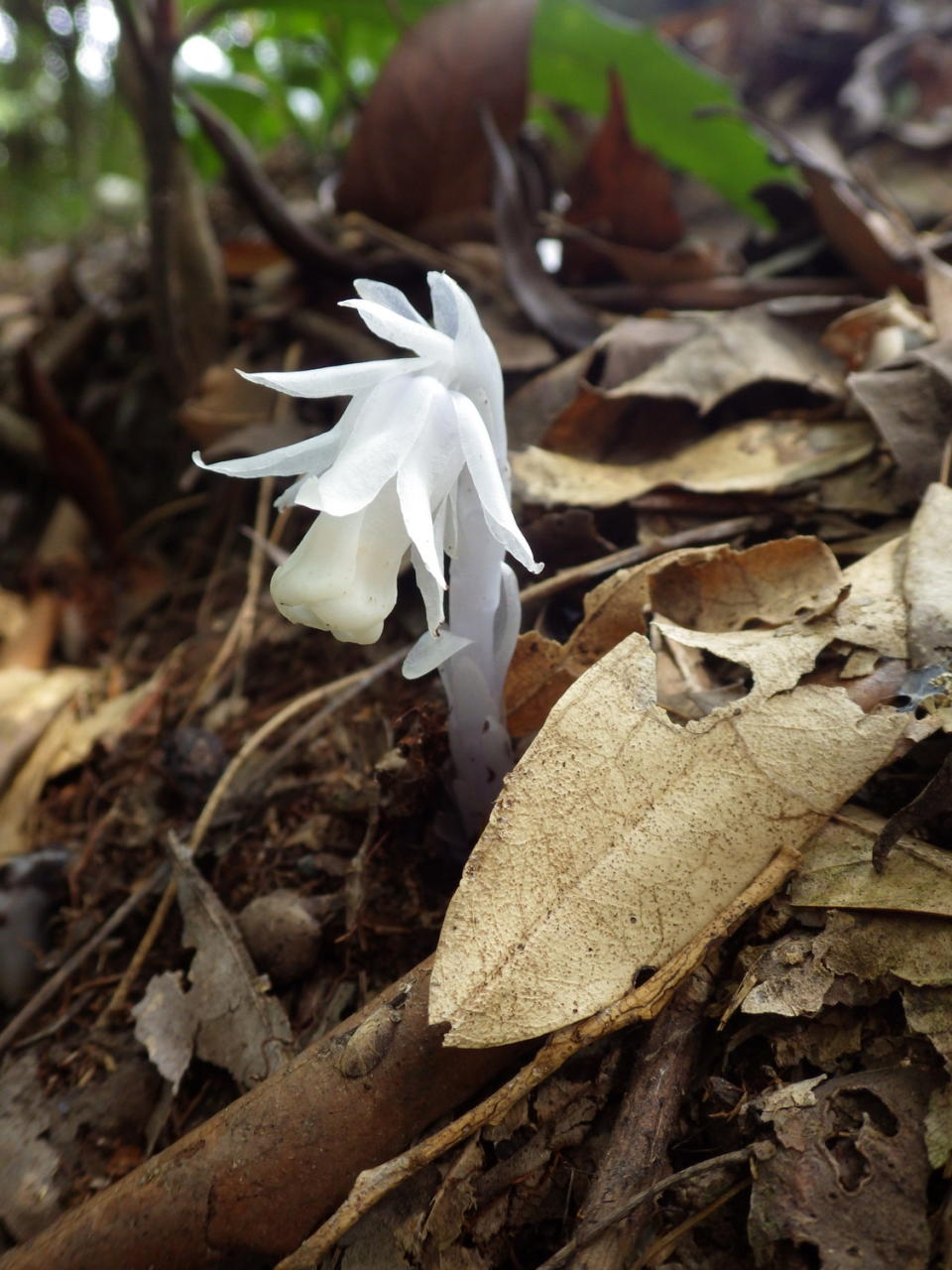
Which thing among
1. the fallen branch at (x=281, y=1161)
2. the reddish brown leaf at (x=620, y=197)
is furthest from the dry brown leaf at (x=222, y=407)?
the fallen branch at (x=281, y=1161)

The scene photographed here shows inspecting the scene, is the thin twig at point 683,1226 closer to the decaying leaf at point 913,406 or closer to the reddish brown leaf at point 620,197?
the decaying leaf at point 913,406

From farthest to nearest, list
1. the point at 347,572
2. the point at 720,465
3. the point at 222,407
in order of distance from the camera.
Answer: the point at 222,407, the point at 720,465, the point at 347,572

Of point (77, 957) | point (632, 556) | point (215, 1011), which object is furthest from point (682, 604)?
A: point (77, 957)

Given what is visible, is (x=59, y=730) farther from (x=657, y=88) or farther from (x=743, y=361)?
(x=657, y=88)

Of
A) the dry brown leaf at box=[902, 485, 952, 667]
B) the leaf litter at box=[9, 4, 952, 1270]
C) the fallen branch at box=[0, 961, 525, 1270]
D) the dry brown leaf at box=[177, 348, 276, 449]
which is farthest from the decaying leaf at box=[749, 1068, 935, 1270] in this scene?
the dry brown leaf at box=[177, 348, 276, 449]

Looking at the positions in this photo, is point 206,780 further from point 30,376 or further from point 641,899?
point 30,376
